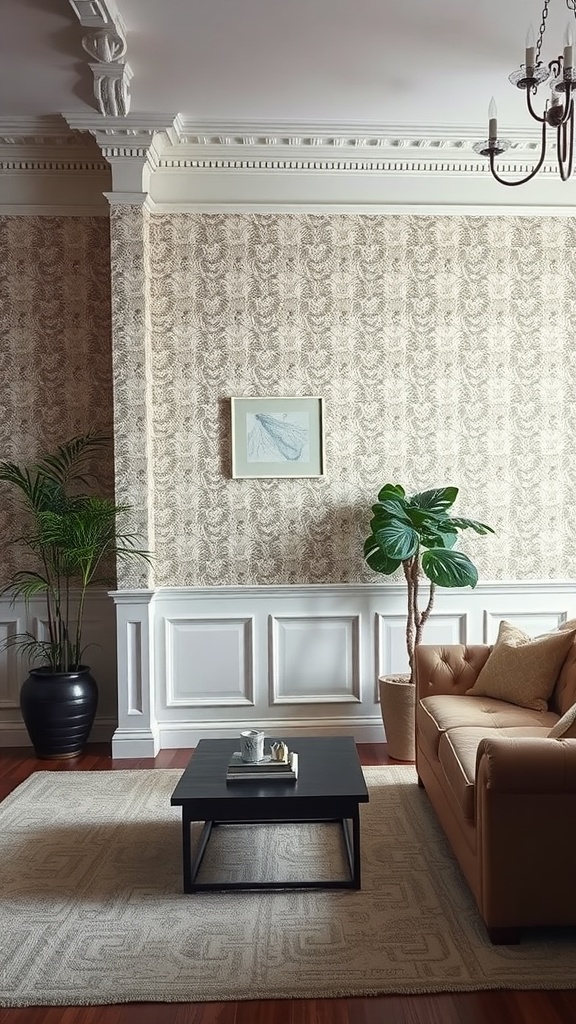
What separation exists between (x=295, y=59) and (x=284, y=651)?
3.09 m

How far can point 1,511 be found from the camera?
4.95 meters

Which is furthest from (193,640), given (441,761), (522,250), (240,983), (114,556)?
(522,250)

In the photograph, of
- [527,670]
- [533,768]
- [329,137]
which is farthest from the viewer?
[329,137]

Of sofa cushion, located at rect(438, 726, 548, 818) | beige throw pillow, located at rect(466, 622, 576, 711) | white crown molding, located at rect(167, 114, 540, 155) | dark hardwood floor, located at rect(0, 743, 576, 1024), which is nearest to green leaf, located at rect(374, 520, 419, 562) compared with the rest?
beige throw pillow, located at rect(466, 622, 576, 711)

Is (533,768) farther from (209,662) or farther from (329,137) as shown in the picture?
(329,137)

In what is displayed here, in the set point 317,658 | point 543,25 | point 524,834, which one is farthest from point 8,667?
point 543,25

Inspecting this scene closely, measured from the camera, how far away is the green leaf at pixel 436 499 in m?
4.68

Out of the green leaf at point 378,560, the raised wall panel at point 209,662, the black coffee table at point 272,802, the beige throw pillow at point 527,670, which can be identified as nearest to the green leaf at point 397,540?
the green leaf at point 378,560

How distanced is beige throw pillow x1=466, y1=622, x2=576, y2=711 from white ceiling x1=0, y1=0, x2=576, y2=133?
2.68 meters

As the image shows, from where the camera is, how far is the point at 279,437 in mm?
4949

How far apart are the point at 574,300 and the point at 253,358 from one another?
1930mm

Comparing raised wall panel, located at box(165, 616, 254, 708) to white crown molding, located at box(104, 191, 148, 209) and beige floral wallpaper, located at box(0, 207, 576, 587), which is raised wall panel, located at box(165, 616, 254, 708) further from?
white crown molding, located at box(104, 191, 148, 209)

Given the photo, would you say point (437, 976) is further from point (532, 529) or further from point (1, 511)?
point (1, 511)

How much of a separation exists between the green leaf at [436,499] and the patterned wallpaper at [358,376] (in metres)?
0.24
